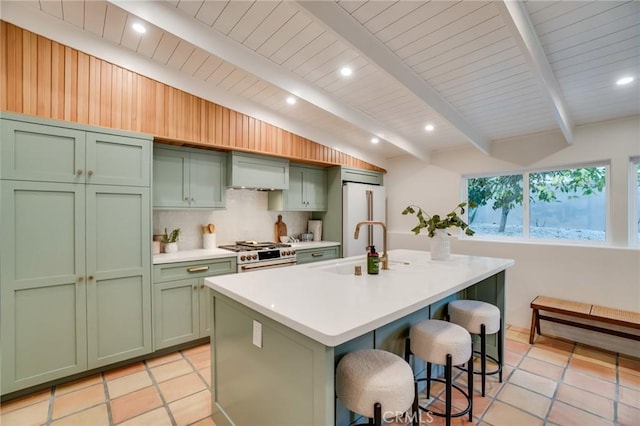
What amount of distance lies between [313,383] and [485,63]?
8.09 feet

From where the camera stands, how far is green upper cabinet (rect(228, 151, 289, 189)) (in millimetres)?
3330

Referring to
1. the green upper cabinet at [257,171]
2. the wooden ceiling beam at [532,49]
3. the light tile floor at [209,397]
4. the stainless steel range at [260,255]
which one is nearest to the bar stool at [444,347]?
the light tile floor at [209,397]

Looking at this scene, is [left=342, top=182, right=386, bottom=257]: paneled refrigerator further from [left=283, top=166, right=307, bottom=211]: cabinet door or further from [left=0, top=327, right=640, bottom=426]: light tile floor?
[left=0, top=327, right=640, bottom=426]: light tile floor

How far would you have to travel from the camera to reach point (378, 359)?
1.42 meters

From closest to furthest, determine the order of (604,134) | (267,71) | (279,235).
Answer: (267,71) → (604,134) → (279,235)

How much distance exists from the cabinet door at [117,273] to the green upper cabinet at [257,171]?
987 millimetres

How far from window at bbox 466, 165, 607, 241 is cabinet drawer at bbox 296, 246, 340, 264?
2.00 metres

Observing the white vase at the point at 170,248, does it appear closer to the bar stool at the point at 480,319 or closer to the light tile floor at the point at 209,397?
the light tile floor at the point at 209,397

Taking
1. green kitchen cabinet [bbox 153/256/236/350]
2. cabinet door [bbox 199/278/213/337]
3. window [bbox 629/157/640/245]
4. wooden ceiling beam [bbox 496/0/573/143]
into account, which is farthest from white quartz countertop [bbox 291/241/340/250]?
window [bbox 629/157/640/245]

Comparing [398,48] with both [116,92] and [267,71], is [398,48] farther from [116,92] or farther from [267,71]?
[116,92]

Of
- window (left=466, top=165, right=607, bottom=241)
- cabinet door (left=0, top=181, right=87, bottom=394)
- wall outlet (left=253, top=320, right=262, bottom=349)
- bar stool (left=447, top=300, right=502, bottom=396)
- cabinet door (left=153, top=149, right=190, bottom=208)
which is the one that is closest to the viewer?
wall outlet (left=253, top=320, right=262, bottom=349)

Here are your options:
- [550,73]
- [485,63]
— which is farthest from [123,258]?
[550,73]

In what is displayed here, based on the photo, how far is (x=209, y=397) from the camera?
2156mm

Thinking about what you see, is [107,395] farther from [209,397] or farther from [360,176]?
[360,176]
